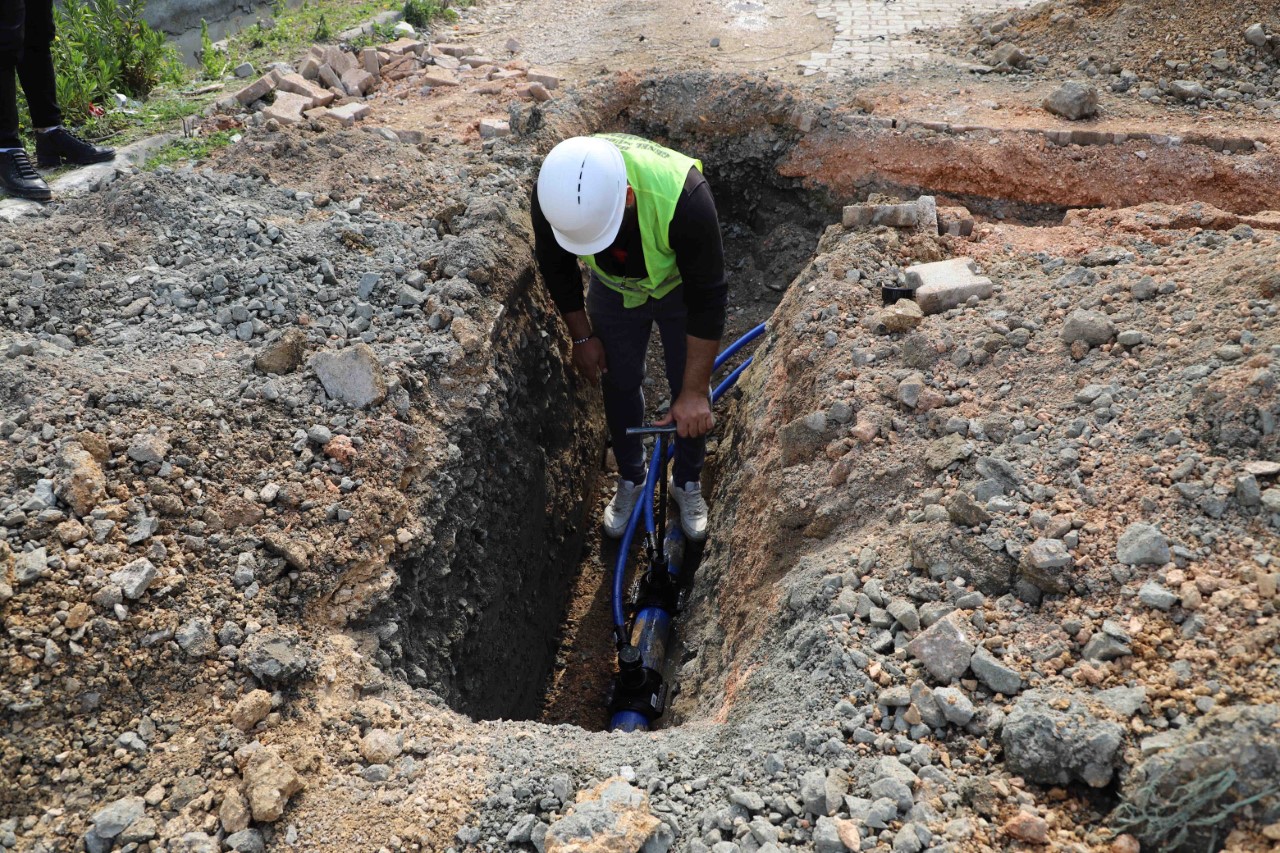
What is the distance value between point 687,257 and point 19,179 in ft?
12.2

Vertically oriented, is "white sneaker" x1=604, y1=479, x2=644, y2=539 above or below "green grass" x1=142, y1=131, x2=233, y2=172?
below

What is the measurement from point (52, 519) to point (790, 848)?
2.51 metres

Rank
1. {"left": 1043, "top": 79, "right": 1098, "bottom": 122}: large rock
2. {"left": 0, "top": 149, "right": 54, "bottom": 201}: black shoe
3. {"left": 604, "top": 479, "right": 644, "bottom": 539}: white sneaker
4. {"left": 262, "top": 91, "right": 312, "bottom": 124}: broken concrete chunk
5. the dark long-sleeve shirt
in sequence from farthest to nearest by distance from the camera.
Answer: {"left": 262, "top": 91, "right": 312, "bottom": 124}: broken concrete chunk < {"left": 1043, "top": 79, "right": 1098, "bottom": 122}: large rock < {"left": 604, "top": 479, "right": 644, "bottom": 539}: white sneaker < {"left": 0, "top": 149, "right": 54, "bottom": 201}: black shoe < the dark long-sleeve shirt

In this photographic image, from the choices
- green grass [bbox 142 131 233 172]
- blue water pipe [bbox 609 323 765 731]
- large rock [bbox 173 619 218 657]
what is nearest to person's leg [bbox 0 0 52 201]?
green grass [bbox 142 131 233 172]

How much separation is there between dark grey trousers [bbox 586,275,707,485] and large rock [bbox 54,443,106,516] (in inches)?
84.5

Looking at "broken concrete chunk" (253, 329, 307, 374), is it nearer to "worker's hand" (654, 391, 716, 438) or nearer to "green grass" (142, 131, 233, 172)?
"worker's hand" (654, 391, 716, 438)

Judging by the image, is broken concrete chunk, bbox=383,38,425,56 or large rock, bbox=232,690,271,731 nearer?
large rock, bbox=232,690,271,731

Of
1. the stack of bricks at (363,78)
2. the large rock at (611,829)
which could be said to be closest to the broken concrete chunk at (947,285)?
the large rock at (611,829)

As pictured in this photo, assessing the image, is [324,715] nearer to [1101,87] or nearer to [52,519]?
[52,519]

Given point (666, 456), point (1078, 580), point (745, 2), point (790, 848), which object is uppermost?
point (745, 2)

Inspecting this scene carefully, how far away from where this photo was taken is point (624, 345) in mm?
4270

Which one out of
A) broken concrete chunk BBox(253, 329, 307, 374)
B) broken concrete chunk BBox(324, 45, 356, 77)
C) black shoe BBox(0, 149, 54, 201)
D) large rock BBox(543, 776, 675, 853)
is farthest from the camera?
broken concrete chunk BBox(324, 45, 356, 77)

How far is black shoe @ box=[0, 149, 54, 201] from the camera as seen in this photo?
185 inches

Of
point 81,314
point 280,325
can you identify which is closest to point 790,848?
point 280,325
